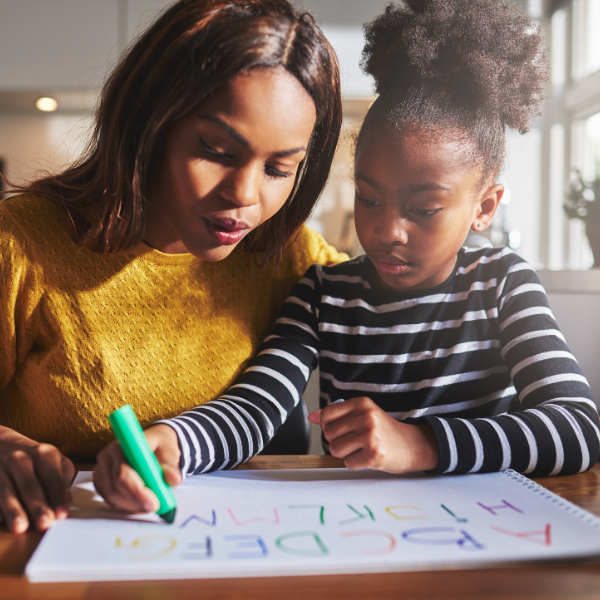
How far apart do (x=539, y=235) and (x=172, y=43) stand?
169 centimetres

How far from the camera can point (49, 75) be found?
1.87 metres

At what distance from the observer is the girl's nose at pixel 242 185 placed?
55 centimetres

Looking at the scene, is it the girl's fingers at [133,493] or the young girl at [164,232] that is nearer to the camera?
the girl's fingers at [133,493]

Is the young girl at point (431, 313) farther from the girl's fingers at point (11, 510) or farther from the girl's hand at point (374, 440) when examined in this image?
the girl's fingers at point (11, 510)

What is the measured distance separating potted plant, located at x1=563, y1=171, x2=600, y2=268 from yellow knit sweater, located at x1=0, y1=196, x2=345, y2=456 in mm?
933

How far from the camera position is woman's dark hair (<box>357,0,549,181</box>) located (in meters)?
0.63

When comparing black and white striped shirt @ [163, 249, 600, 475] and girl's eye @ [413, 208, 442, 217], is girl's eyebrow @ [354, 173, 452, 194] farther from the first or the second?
black and white striped shirt @ [163, 249, 600, 475]

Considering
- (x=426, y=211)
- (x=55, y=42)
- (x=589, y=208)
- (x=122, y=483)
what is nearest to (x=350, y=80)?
(x=589, y=208)

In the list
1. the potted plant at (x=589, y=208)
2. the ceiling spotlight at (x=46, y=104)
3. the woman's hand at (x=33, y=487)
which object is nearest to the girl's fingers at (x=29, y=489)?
the woman's hand at (x=33, y=487)

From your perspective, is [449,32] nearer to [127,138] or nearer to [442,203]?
[442,203]

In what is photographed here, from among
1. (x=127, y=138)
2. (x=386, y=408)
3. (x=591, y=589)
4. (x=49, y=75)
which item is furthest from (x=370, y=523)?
(x=49, y=75)

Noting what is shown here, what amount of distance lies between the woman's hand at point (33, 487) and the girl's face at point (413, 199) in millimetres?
397

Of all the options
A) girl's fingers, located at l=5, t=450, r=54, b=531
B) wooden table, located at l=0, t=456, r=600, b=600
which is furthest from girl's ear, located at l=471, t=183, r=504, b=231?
girl's fingers, located at l=5, t=450, r=54, b=531

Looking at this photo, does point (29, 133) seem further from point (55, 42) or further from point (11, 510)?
point (11, 510)
